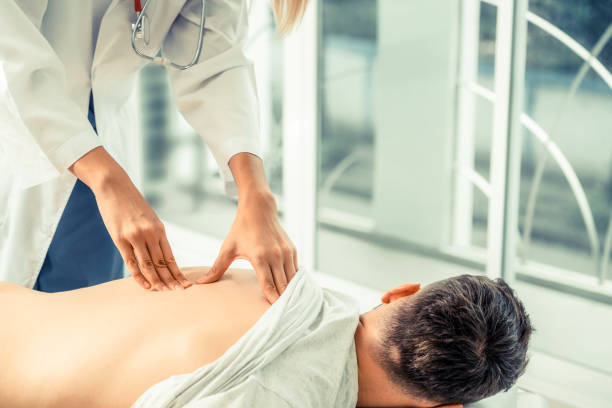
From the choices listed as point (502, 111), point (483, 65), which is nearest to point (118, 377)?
point (502, 111)

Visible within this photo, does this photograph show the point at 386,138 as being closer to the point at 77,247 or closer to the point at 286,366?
the point at 77,247

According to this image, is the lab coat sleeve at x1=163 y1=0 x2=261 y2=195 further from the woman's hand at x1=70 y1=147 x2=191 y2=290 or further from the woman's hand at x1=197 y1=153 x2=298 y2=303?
the woman's hand at x1=70 y1=147 x2=191 y2=290

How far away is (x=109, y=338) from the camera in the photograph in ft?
3.38

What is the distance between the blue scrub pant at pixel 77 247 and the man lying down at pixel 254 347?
20cm

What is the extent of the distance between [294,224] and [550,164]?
4.03 ft

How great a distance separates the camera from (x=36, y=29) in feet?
3.57

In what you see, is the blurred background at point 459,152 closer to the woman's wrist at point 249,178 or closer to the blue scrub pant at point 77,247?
the woman's wrist at point 249,178

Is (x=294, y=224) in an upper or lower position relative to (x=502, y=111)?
lower

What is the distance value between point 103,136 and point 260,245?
49 centimetres

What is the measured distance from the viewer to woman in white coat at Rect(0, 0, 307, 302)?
1.06 metres

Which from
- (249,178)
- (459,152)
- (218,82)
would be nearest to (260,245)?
(249,178)

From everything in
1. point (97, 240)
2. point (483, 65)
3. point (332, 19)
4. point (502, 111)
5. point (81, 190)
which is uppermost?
point (332, 19)

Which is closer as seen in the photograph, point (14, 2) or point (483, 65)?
point (14, 2)

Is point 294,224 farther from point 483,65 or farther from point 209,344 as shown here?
point 209,344
